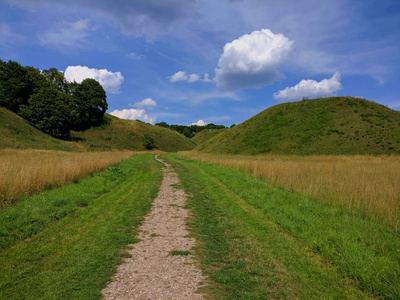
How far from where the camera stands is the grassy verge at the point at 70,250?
12.2ft

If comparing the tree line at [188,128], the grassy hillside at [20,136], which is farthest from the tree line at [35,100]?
the tree line at [188,128]

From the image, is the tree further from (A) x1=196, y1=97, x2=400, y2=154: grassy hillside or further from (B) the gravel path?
(B) the gravel path

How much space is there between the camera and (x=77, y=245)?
5414mm

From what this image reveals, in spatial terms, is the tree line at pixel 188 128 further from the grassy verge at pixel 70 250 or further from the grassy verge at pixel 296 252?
the grassy verge at pixel 296 252

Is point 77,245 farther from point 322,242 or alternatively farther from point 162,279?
point 322,242

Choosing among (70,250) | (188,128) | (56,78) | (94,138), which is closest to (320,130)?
(70,250)

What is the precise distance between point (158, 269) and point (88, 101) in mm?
92993

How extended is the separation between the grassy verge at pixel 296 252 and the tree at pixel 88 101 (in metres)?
87.0

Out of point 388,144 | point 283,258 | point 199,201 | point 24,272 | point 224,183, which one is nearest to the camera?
point 24,272

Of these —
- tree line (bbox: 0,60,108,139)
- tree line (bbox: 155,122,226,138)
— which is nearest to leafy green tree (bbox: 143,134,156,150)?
tree line (bbox: 0,60,108,139)

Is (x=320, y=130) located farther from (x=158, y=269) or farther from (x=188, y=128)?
(x=188, y=128)

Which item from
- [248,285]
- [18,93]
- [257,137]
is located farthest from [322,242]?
[18,93]

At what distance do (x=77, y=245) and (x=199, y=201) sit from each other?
Result: 5718 millimetres

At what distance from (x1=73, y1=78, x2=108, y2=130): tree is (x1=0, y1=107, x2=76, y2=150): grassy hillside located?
33.5 meters
